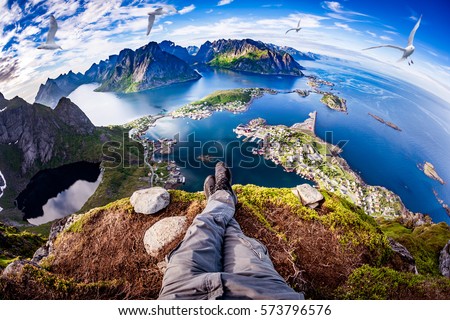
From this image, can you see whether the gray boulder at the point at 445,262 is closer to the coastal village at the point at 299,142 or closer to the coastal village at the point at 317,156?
the coastal village at the point at 317,156

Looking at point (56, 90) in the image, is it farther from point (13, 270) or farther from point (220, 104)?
point (13, 270)

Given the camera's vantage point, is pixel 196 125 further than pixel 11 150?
No

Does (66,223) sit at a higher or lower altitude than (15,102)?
higher

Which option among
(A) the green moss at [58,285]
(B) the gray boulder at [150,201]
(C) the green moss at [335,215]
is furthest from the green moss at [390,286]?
(A) the green moss at [58,285]

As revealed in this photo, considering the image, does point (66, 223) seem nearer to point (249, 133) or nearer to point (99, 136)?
point (249, 133)

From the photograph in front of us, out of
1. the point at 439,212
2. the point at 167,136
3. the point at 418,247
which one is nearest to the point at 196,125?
the point at 167,136

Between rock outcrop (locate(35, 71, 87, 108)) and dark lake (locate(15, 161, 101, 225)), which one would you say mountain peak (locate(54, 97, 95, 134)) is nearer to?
dark lake (locate(15, 161, 101, 225))

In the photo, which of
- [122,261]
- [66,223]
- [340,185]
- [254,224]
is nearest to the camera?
[122,261]
